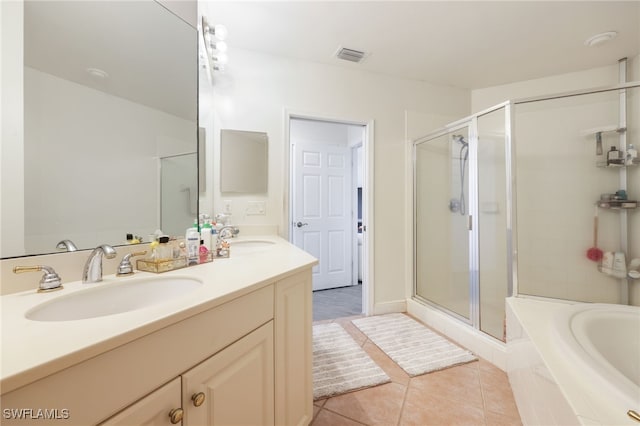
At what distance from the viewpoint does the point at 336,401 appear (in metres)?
1.42

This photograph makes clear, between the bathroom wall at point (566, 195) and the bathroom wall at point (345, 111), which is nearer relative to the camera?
the bathroom wall at point (566, 195)

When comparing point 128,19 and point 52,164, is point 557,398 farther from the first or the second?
point 128,19

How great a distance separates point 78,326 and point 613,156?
3218mm

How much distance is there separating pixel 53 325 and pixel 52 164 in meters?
0.61

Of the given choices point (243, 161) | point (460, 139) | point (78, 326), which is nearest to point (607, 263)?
point (460, 139)

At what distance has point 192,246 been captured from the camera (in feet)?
3.71

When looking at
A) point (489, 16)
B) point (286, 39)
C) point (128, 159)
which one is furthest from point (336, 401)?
point (489, 16)

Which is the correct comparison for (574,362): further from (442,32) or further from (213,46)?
(213,46)

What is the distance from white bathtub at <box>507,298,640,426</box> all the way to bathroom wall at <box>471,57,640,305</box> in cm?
70

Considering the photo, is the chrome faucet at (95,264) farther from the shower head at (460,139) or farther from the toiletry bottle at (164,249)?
the shower head at (460,139)

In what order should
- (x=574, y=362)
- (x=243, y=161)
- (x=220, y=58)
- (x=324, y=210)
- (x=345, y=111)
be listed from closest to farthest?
(x=574, y=362)
(x=220, y=58)
(x=243, y=161)
(x=345, y=111)
(x=324, y=210)

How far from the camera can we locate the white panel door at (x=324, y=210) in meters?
3.35

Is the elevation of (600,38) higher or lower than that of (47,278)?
higher

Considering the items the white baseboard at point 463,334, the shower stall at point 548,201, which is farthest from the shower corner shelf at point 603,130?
the white baseboard at point 463,334
